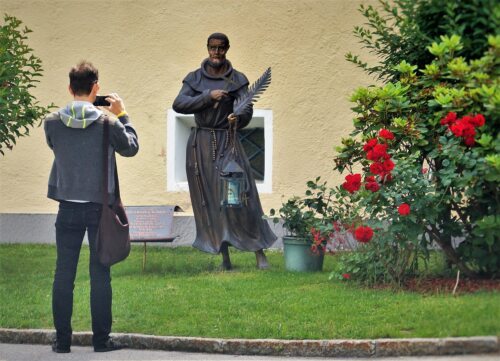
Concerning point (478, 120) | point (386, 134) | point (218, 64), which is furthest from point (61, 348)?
point (218, 64)

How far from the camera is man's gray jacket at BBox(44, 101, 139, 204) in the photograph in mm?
7742

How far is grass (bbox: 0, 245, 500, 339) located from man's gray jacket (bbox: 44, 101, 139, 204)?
1195mm

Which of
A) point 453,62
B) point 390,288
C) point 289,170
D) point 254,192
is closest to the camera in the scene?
point 453,62

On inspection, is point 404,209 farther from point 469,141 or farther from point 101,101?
point 101,101

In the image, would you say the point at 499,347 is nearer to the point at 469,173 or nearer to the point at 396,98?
the point at 469,173

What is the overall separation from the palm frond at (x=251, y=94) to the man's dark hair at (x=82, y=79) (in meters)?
3.25

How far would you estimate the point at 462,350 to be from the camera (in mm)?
7359

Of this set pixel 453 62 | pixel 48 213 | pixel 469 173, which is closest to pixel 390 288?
pixel 469 173

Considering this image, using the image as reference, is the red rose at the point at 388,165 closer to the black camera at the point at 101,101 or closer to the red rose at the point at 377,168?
the red rose at the point at 377,168

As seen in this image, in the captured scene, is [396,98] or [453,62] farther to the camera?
[396,98]

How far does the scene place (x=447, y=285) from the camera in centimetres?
920

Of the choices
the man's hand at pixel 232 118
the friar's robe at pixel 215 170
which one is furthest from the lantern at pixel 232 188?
the man's hand at pixel 232 118

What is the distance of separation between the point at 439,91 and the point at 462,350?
7.78 ft

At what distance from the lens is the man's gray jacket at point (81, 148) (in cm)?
774
